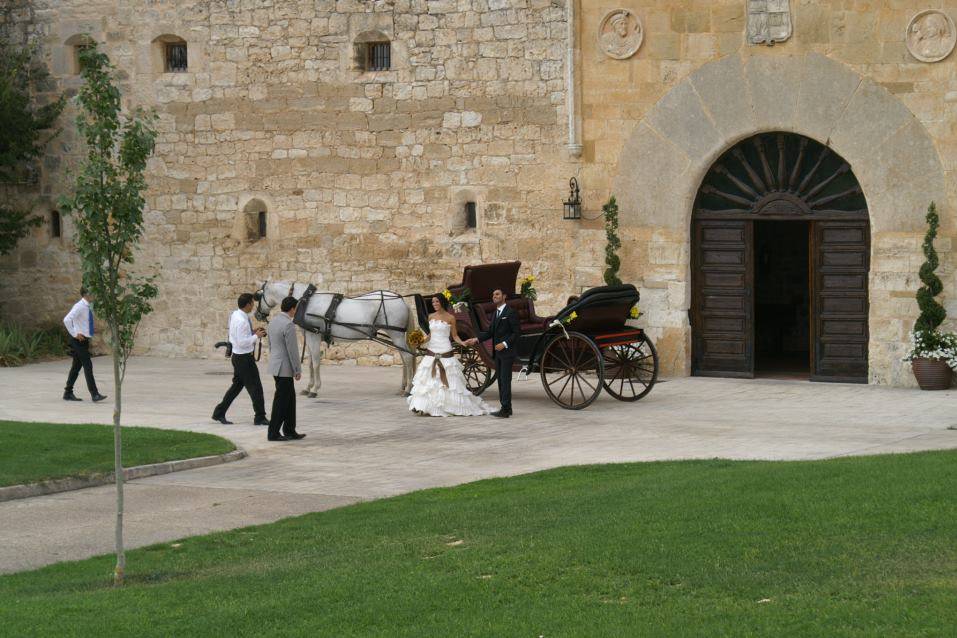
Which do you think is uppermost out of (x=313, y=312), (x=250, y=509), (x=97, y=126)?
(x=97, y=126)

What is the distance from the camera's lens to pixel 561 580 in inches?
324

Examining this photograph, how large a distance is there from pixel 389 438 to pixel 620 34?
7.63m

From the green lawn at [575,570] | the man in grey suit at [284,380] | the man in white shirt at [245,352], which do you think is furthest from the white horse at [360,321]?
the green lawn at [575,570]

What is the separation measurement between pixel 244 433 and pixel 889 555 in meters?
9.14

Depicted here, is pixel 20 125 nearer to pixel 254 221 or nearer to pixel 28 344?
pixel 28 344

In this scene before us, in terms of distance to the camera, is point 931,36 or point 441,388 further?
point 931,36

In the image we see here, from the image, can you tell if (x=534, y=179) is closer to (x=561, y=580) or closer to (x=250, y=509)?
(x=250, y=509)

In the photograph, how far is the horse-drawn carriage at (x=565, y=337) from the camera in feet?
55.8

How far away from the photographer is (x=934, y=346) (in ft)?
59.5

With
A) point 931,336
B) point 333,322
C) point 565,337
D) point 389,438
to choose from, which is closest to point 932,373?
point 931,336

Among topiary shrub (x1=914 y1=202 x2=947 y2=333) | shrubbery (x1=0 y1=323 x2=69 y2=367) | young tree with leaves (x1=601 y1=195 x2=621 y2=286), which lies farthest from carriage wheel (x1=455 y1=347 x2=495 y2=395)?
shrubbery (x1=0 y1=323 x2=69 y2=367)

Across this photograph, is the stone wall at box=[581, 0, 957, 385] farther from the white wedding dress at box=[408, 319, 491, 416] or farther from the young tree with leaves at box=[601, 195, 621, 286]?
the white wedding dress at box=[408, 319, 491, 416]

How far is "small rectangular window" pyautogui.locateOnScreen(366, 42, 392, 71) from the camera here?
22016 millimetres

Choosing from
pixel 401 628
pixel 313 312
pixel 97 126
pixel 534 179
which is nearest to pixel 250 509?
pixel 97 126
